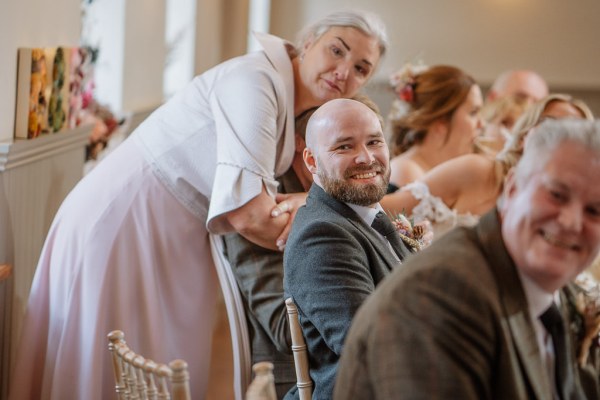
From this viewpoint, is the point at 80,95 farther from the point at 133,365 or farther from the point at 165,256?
the point at 133,365

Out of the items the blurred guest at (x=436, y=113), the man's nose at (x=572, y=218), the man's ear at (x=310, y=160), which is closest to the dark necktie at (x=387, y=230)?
the man's ear at (x=310, y=160)

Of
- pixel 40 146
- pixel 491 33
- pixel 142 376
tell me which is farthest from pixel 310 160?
pixel 491 33

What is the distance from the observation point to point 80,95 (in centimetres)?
431

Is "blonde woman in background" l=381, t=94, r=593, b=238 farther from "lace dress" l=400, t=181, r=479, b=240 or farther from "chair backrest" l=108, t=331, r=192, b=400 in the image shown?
"chair backrest" l=108, t=331, r=192, b=400

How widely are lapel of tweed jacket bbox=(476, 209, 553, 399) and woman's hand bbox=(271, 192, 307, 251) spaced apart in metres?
1.18

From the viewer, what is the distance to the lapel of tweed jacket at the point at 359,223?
7.71 feet

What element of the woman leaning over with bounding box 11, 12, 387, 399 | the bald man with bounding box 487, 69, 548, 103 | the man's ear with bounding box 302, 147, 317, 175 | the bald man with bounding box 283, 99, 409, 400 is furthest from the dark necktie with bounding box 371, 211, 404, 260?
the bald man with bounding box 487, 69, 548, 103

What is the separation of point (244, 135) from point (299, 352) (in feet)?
2.24

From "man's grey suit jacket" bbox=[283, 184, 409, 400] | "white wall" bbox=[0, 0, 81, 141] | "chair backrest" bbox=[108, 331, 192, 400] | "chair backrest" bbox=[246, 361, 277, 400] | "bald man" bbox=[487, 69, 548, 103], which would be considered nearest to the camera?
"chair backrest" bbox=[246, 361, 277, 400]

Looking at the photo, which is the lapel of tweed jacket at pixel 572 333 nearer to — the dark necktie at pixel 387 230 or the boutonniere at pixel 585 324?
the boutonniere at pixel 585 324

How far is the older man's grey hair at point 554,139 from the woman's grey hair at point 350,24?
142 centimetres

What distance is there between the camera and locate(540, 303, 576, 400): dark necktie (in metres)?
1.58

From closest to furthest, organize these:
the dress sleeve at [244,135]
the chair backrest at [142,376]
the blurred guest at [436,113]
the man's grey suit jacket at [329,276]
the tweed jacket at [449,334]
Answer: the tweed jacket at [449,334]
the chair backrest at [142,376]
the man's grey suit jacket at [329,276]
the dress sleeve at [244,135]
the blurred guest at [436,113]

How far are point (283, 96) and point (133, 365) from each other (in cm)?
117
